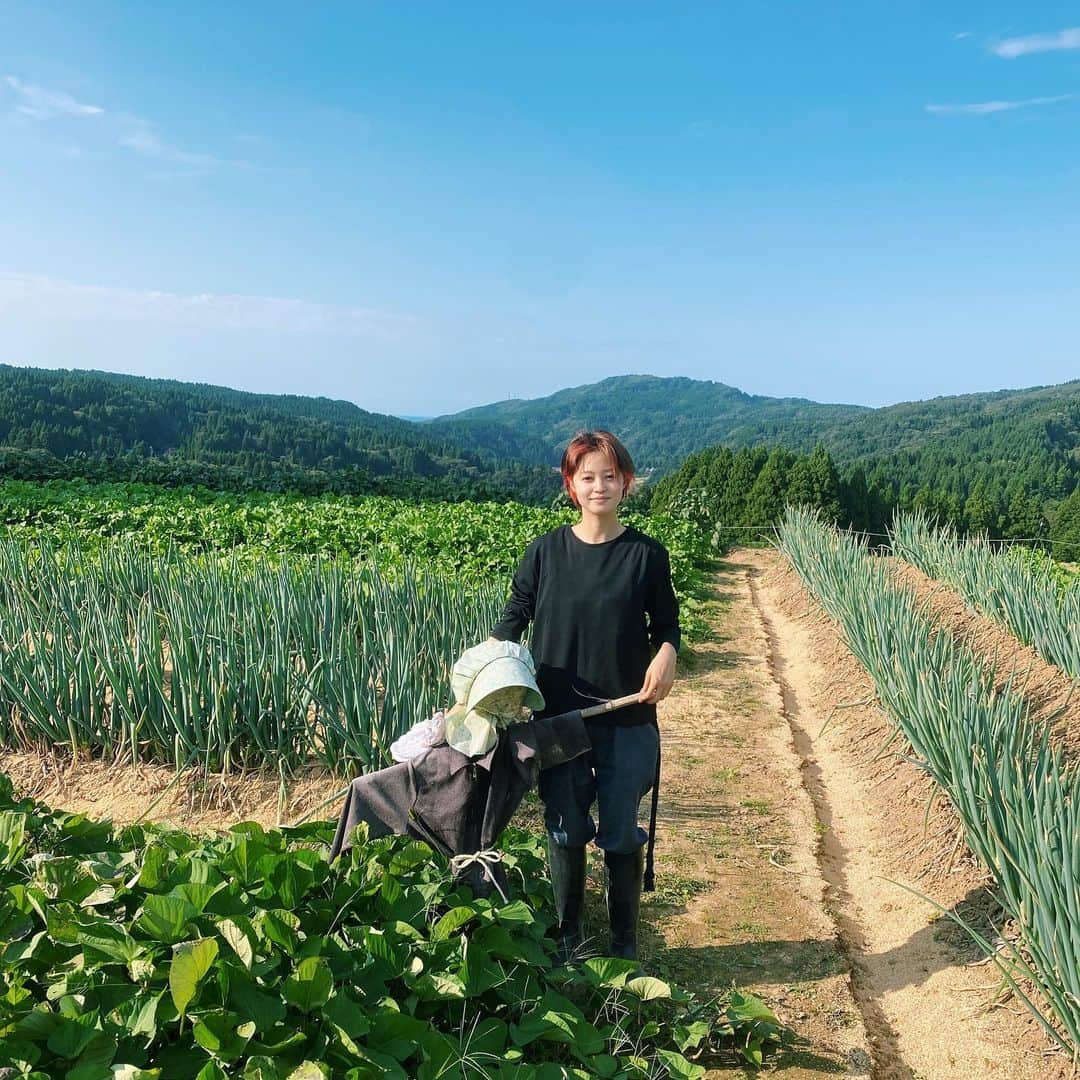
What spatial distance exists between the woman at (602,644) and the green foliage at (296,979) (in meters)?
0.31

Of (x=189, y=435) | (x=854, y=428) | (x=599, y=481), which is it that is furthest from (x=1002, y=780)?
(x=854, y=428)

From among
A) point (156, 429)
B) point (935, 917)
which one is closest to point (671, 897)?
point (935, 917)

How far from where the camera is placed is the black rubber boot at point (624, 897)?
2.48m

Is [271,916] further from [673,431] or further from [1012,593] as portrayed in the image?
[673,431]

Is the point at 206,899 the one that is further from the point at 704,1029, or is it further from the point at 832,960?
the point at 832,960

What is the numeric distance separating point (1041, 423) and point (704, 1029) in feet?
305

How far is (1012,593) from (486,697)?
17.2 ft

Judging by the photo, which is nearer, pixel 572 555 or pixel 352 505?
pixel 572 555

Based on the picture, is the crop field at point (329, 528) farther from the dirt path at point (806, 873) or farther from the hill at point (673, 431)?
the hill at point (673, 431)

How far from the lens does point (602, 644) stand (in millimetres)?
2357

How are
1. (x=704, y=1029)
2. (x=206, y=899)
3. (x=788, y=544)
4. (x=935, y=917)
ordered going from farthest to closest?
(x=788, y=544) < (x=935, y=917) < (x=704, y=1029) < (x=206, y=899)

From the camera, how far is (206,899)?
1.79 m

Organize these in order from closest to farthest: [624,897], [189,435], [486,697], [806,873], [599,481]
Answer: [486,697], [599,481], [624,897], [806,873], [189,435]

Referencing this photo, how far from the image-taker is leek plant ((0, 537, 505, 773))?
11.3ft
